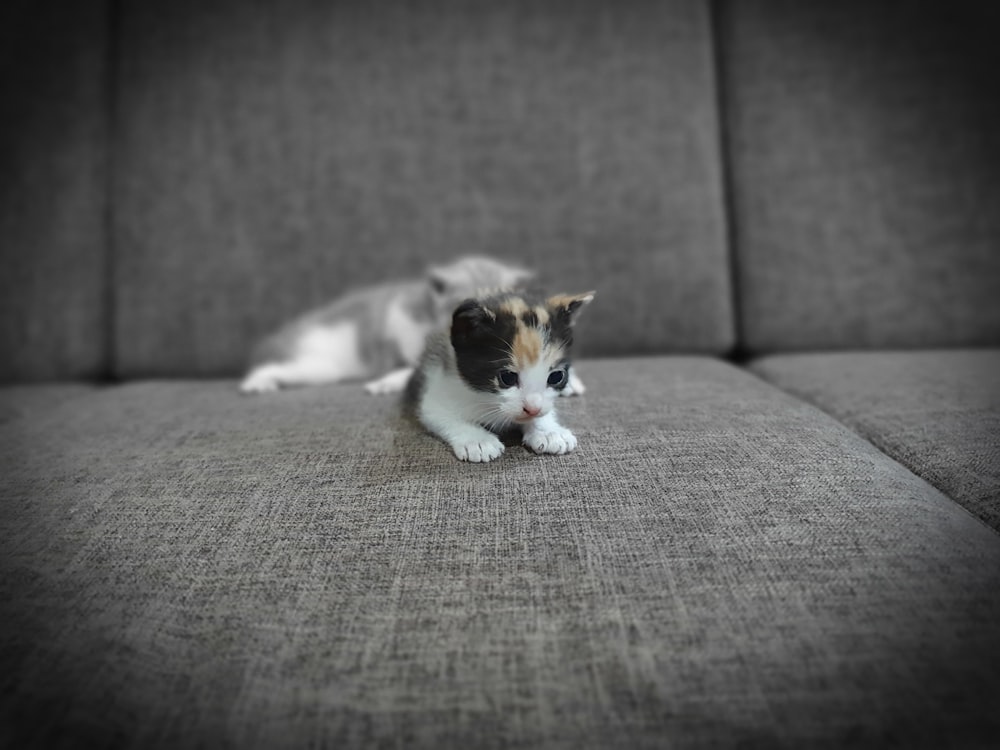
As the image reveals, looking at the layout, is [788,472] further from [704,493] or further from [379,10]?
[379,10]

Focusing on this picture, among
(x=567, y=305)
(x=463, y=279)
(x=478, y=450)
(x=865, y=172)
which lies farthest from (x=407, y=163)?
(x=865, y=172)

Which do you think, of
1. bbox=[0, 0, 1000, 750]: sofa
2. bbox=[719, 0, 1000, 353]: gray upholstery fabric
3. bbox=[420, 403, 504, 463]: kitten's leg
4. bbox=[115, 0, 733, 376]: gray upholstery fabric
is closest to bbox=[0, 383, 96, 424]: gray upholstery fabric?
bbox=[0, 0, 1000, 750]: sofa

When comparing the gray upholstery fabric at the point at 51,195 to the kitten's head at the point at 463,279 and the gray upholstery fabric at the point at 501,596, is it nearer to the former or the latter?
the gray upholstery fabric at the point at 501,596

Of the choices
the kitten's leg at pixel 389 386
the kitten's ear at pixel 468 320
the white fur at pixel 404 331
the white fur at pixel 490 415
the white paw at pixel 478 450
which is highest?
the white fur at pixel 404 331

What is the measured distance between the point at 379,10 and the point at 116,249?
0.87m

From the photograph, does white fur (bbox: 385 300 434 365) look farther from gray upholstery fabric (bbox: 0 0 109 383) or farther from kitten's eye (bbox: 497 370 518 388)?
gray upholstery fabric (bbox: 0 0 109 383)

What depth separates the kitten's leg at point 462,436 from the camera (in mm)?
853

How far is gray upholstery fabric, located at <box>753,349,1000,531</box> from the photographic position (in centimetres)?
81

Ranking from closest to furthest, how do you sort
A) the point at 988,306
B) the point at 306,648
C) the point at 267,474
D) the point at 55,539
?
the point at 306,648 → the point at 55,539 → the point at 267,474 → the point at 988,306

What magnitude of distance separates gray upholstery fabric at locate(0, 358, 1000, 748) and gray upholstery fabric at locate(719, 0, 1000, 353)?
73cm

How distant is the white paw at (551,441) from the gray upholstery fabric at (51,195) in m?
1.22

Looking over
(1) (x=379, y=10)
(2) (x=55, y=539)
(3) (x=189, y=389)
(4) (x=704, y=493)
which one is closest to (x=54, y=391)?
(3) (x=189, y=389)

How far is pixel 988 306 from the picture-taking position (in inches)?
57.5

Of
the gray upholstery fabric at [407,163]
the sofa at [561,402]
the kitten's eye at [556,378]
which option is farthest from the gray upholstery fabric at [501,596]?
the gray upholstery fabric at [407,163]
